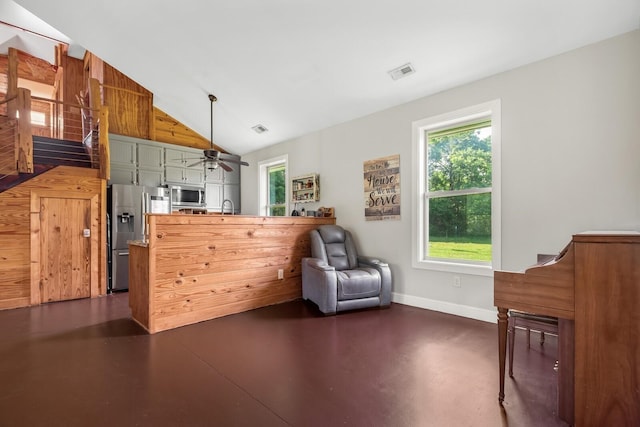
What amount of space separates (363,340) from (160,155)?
5113 mm

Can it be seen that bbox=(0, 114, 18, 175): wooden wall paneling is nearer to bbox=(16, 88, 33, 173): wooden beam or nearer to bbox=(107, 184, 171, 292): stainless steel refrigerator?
bbox=(16, 88, 33, 173): wooden beam

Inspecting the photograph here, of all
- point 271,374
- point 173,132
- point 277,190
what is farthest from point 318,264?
point 173,132

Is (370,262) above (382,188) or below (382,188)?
below

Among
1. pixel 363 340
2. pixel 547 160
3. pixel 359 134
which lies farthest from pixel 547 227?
pixel 359 134

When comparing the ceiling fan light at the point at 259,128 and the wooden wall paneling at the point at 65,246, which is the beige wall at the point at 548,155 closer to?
the ceiling fan light at the point at 259,128

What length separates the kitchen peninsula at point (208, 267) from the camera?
3.13m

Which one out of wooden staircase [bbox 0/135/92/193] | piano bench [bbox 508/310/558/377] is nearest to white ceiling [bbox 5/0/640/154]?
wooden staircase [bbox 0/135/92/193]

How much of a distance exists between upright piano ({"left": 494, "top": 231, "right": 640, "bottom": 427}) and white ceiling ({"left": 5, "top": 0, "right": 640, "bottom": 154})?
7.14 feet

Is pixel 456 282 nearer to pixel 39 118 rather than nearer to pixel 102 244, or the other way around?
→ pixel 102 244

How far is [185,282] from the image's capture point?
3.31 meters

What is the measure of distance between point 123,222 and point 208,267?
97.1 inches

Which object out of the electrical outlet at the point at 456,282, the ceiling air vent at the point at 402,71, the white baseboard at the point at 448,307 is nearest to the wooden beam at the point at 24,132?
the ceiling air vent at the point at 402,71

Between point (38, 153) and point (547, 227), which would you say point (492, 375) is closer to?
point (547, 227)

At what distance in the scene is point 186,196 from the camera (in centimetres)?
607
